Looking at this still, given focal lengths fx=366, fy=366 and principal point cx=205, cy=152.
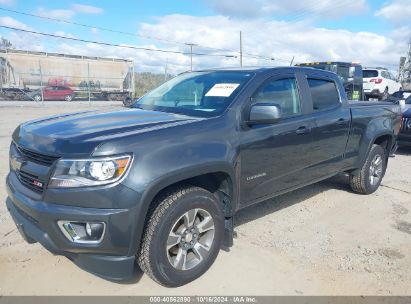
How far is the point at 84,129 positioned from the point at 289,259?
2.24 metres

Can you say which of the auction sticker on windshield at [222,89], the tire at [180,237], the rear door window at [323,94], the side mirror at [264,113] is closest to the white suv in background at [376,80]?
the rear door window at [323,94]

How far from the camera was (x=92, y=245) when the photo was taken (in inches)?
100

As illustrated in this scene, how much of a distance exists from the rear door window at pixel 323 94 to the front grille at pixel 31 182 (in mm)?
3071

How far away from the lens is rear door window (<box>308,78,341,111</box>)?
14.4 ft

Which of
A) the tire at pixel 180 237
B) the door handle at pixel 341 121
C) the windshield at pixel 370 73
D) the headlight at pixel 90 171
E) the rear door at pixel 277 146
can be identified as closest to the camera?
the headlight at pixel 90 171

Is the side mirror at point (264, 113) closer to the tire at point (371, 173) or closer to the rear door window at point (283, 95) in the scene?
the rear door window at point (283, 95)

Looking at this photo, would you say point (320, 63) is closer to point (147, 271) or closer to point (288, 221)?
point (288, 221)

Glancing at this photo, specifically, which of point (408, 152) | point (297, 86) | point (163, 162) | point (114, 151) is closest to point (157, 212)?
point (163, 162)

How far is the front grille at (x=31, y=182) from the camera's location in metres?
2.64

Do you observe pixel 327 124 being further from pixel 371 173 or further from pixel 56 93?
pixel 56 93

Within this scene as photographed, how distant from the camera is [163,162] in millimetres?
2666

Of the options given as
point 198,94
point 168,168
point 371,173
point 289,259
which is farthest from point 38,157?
point 371,173

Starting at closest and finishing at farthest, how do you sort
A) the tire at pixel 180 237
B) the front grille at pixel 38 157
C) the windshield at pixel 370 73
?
the front grille at pixel 38 157, the tire at pixel 180 237, the windshield at pixel 370 73

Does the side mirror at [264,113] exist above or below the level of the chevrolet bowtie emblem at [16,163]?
above
